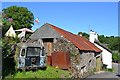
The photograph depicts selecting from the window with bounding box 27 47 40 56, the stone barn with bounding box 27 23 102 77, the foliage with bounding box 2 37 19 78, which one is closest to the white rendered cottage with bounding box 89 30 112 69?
the stone barn with bounding box 27 23 102 77

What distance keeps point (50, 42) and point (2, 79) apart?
12724 millimetres

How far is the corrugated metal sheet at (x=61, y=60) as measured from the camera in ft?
85.3

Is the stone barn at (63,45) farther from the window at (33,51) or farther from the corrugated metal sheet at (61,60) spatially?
the window at (33,51)

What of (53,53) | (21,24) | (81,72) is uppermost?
(21,24)

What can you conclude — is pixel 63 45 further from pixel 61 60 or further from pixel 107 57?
pixel 107 57

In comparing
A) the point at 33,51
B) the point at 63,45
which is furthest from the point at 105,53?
the point at 33,51

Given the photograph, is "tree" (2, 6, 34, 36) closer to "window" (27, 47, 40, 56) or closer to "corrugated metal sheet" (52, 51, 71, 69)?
"corrugated metal sheet" (52, 51, 71, 69)

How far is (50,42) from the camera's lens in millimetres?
29578

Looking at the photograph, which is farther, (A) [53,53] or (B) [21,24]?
(B) [21,24]

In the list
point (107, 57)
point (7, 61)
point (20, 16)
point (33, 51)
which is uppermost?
point (20, 16)

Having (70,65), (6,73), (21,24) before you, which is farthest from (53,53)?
(21,24)

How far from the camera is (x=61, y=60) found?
26.2 m

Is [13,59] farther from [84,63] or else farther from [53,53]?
[84,63]

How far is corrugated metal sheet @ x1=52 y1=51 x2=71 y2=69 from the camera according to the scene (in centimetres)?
2600
